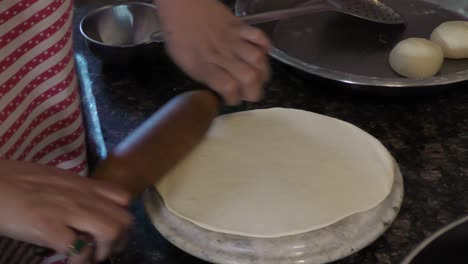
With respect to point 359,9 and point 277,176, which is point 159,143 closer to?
point 277,176

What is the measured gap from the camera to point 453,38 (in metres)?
0.90

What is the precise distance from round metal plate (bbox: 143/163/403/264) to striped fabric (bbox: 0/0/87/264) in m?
0.19

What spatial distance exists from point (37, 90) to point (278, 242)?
323 mm

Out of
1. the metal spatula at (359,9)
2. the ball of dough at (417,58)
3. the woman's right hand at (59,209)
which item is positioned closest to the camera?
the woman's right hand at (59,209)

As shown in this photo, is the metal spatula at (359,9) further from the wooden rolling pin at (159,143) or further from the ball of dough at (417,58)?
the wooden rolling pin at (159,143)

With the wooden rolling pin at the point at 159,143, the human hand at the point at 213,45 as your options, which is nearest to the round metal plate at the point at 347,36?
the human hand at the point at 213,45

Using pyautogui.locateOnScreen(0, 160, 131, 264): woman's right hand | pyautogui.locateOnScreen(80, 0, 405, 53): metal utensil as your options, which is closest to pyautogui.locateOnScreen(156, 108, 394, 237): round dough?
pyautogui.locateOnScreen(0, 160, 131, 264): woman's right hand

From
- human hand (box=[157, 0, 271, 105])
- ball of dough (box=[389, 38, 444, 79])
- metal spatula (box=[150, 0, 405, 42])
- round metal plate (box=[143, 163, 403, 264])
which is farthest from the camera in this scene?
metal spatula (box=[150, 0, 405, 42])

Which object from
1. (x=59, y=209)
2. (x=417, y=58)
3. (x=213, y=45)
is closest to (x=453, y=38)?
(x=417, y=58)

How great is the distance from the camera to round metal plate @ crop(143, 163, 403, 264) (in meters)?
0.57

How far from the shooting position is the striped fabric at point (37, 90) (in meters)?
0.65

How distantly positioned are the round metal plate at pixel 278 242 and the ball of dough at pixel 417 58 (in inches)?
12.1

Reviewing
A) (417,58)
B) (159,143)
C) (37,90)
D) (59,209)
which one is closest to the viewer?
(59,209)

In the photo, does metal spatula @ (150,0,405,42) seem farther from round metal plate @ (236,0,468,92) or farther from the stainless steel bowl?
the stainless steel bowl
